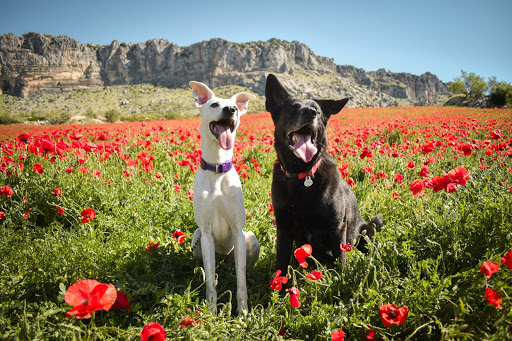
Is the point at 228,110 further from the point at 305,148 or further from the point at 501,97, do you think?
the point at 501,97

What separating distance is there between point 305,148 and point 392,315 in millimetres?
1446

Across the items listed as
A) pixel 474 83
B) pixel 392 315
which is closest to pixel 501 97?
pixel 474 83

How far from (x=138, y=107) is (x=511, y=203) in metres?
115

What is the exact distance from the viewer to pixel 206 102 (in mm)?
2539

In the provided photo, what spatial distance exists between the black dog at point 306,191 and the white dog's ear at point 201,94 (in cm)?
67

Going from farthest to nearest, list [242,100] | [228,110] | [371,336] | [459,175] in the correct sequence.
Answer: [242,100] < [228,110] < [459,175] < [371,336]

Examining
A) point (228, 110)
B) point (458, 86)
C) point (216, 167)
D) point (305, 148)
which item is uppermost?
point (458, 86)

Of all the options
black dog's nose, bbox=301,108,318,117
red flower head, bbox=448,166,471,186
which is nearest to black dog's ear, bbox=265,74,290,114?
black dog's nose, bbox=301,108,318,117

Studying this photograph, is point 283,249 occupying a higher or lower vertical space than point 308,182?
lower

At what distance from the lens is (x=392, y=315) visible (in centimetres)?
137

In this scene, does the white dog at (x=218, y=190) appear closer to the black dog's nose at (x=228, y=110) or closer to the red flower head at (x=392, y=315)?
the black dog's nose at (x=228, y=110)

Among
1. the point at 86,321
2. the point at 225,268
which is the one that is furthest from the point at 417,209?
the point at 86,321

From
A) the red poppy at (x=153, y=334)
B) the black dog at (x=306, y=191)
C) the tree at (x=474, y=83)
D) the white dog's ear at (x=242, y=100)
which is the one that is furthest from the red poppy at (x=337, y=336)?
the tree at (x=474, y=83)

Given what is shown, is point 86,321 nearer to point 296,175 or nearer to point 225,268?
point 225,268
